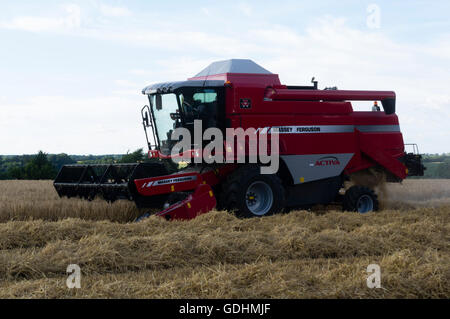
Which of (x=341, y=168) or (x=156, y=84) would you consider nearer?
(x=156, y=84)

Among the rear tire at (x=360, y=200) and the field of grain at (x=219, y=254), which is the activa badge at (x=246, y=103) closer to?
the field of grain at (x=219, y=254)

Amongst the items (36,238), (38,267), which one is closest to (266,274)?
(38,267)

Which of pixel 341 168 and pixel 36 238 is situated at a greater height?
pixel 341 168

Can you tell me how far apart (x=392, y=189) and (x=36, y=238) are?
8.02 metres

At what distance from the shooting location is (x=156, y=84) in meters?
9.61

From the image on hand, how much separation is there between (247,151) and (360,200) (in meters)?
2.80

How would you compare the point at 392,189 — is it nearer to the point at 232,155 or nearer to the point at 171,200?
the point at 232,155

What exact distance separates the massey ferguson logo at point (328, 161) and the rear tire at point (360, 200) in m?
0.60

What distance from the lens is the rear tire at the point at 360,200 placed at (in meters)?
10.4

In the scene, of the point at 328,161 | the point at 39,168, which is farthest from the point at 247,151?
the point at 39,168

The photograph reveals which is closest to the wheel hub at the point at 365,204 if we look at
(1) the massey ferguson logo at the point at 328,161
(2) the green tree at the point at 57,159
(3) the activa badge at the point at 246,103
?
(1) the massey ferguson logo at the point at 328,161

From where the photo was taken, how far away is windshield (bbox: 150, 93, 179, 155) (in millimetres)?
9320

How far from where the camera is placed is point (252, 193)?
30.4ft

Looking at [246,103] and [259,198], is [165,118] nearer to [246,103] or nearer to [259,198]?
[246,103]
